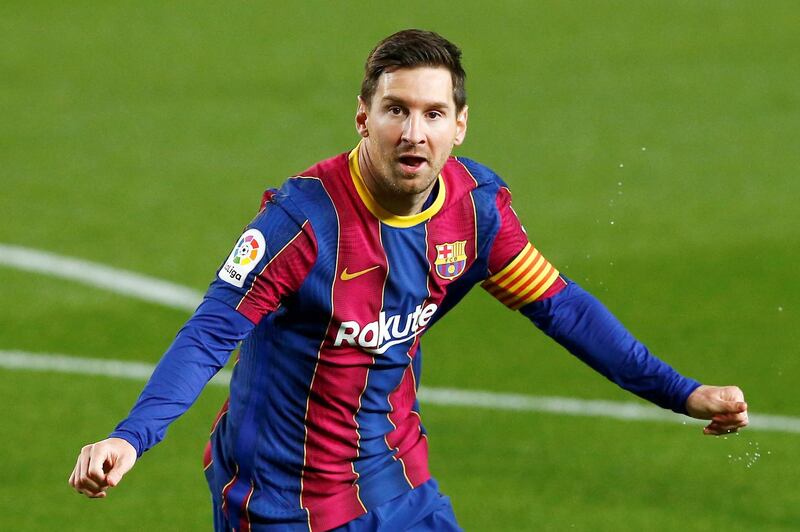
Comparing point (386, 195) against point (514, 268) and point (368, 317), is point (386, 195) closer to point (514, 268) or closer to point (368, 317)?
point (368, 317)

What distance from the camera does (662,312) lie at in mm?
10133

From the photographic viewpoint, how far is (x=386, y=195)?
17.0 ft

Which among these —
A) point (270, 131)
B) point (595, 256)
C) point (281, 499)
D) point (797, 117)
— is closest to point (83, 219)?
point (270, 131)

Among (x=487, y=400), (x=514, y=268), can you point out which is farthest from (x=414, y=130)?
(x=487, y=400)

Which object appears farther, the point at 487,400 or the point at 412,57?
the point at 487,400

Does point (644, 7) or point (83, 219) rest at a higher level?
point (644, 7)

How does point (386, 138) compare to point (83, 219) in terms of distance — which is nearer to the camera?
point (386, 138)

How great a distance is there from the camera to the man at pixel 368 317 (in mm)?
4984

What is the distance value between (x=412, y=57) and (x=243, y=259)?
0.78 metres

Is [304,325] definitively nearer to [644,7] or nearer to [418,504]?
[418,504]

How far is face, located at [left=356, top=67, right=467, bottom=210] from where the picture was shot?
4.98 m

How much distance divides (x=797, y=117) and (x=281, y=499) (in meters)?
9.43

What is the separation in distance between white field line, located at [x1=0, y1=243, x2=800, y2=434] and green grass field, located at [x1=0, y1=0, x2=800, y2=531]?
0.32 ft

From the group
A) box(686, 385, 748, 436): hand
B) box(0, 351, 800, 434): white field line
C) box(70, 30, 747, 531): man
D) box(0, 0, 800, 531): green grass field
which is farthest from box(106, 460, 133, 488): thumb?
box(0, 351, 800, 434): white field line
